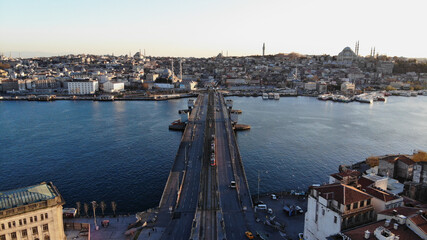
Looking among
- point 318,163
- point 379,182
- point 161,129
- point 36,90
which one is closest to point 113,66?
point 36,90

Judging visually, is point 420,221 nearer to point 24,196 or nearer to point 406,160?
point 406,160

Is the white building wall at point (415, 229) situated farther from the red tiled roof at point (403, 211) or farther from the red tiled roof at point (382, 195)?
the red tiled roof at point (382, 195)

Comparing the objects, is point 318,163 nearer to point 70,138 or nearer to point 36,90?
point 70,138

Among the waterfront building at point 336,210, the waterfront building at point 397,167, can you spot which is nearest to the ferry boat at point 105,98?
the waterfront building at point 397,167

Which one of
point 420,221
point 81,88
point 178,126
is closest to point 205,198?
point 420,221

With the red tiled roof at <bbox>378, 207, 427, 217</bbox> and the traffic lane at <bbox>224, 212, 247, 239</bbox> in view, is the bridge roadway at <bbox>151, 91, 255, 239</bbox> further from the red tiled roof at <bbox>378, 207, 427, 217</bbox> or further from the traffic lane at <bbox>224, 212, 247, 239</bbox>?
the red tiled roof at <bbox>378, 207, 427, 217</bbox>
